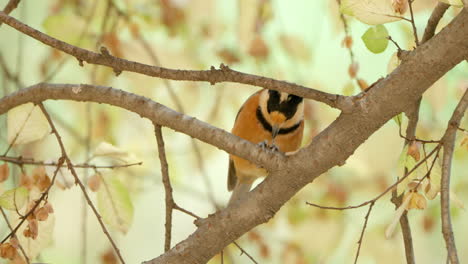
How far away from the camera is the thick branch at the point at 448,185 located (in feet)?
4.72

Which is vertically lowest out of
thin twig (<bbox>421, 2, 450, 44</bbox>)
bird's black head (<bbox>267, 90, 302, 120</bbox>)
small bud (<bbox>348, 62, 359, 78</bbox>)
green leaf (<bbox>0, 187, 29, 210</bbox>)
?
green leaf (<bbox>0, 187, 29, 210</bbox>)

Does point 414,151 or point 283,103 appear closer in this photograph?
point 414,151

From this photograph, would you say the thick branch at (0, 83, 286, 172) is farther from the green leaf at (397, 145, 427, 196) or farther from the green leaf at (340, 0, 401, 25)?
the green leaf at (340, 0, 401, 25)

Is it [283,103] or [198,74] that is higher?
[283,103]

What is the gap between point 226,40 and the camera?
3863 millimetres

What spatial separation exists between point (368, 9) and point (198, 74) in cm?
44

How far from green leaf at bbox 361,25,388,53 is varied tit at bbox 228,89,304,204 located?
4.03ft

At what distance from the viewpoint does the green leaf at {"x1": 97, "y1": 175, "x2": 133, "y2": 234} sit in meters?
2.00

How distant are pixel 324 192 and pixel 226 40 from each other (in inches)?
40.8

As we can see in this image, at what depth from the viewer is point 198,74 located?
1.71m

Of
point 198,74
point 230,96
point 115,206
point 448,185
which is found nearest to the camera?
point 448,185

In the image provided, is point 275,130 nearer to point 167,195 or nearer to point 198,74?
point 167,195

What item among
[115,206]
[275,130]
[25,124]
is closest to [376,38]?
[115,206]

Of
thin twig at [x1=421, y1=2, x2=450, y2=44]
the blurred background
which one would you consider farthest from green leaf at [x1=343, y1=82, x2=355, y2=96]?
thin twig at [x1=421, y1=2, x2=450, y2=44]
